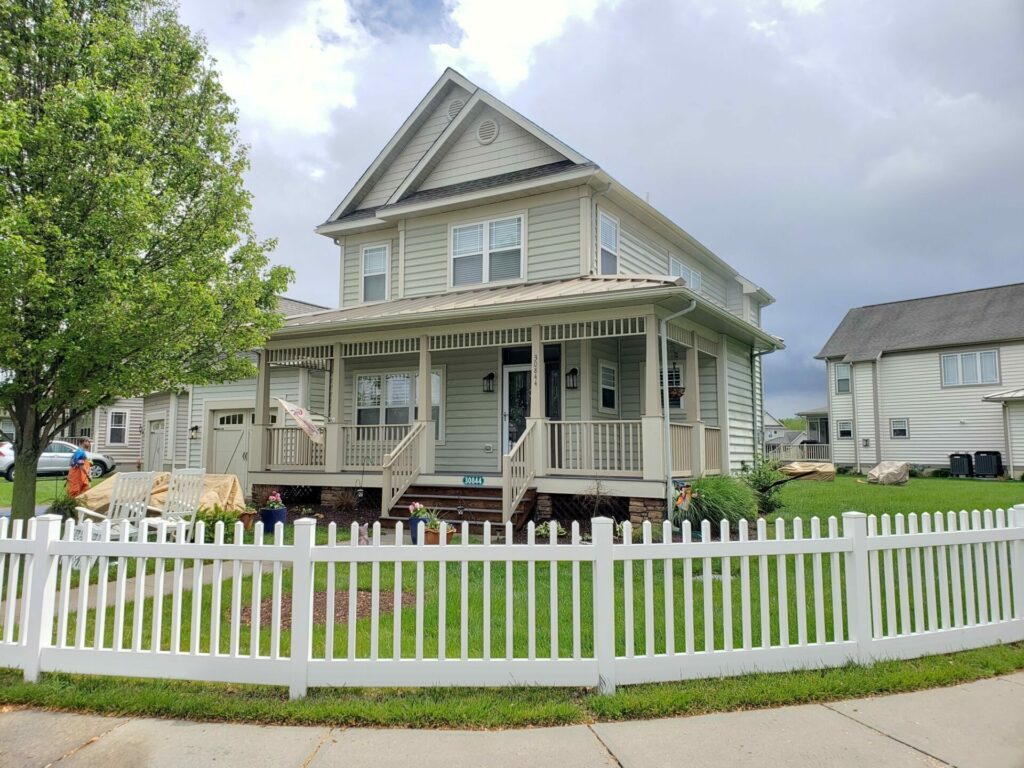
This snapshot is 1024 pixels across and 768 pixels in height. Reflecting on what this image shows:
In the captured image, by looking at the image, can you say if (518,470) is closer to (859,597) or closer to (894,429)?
(859,597)

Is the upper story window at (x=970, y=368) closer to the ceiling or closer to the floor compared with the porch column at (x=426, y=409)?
closer to the ceiling

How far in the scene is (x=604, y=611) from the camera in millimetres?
3762

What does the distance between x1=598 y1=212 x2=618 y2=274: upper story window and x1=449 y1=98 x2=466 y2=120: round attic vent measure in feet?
14.9

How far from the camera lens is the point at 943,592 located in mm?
4473

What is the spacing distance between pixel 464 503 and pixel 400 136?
9.16m

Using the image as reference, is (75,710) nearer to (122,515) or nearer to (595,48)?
(122,515)

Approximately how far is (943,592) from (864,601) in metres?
0.74

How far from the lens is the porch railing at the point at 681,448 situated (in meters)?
10.4

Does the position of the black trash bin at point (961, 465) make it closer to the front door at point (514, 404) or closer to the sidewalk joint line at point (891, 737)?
the front door at point (514, 404)

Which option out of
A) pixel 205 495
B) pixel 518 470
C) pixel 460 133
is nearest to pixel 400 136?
pixel 460 133

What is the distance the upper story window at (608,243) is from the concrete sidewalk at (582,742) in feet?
33.3

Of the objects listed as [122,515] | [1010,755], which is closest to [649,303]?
[1010,755]

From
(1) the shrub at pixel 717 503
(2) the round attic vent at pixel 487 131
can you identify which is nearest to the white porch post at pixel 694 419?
(1) the shrub at pixel 717 503

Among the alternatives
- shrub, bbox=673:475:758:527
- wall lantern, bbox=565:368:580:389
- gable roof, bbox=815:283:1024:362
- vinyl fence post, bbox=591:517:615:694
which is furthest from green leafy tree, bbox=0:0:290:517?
gable roof, bbox=815:283:1024:362
